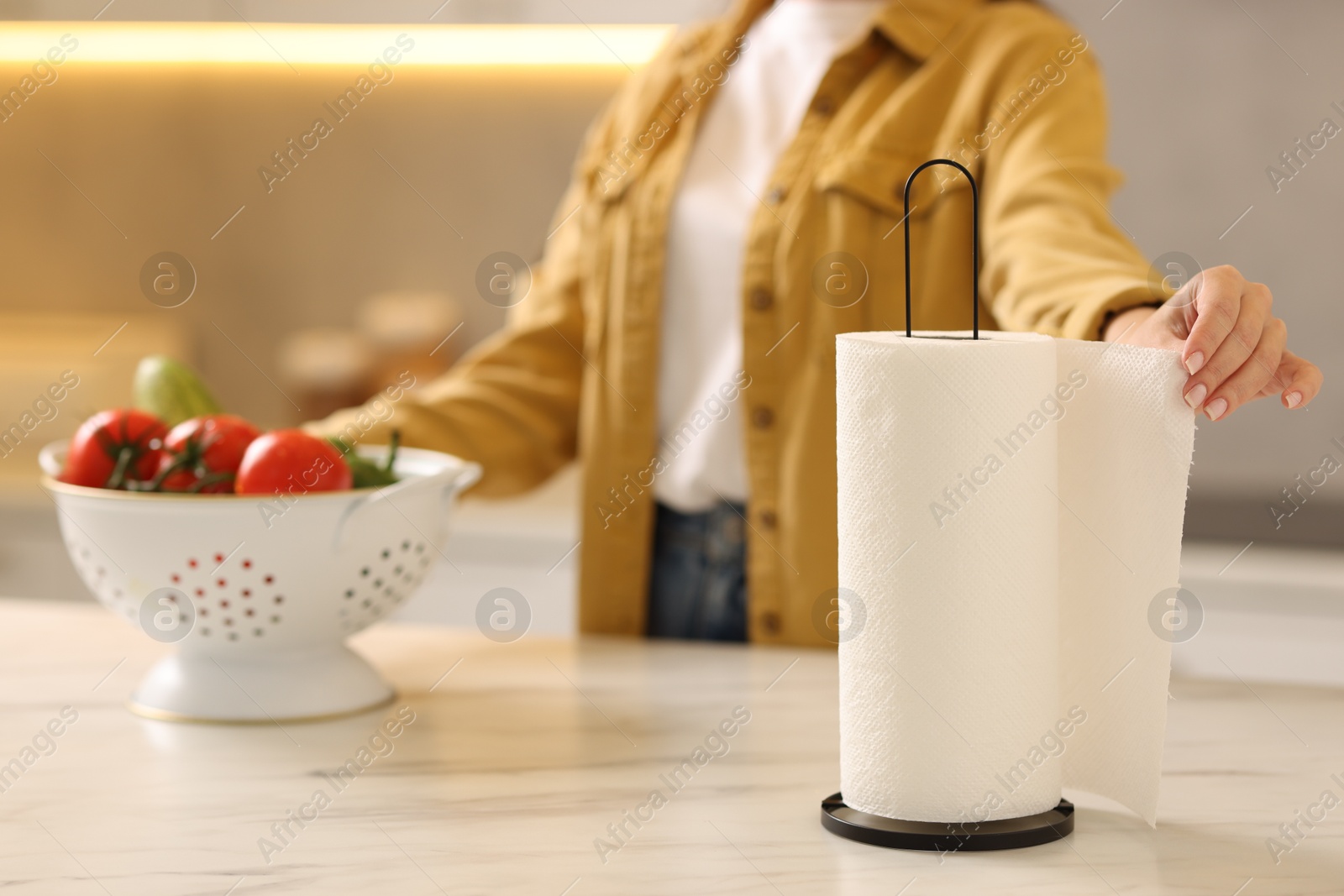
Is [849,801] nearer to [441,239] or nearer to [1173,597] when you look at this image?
[1173,597]

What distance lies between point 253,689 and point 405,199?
169cm

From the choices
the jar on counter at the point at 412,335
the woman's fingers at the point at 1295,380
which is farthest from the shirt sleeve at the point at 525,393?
the jar on counter at the point at 412,335

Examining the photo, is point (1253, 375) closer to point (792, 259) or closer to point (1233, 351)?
point (1233, 351)

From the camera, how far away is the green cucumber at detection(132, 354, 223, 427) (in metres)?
0.98

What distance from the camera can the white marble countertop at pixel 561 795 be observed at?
596mm

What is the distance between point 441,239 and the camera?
240 centimetres

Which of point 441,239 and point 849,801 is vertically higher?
point 441,239

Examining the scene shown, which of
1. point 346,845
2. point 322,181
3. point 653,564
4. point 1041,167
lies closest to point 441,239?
point 322,181

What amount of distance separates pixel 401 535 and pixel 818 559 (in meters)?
0.46

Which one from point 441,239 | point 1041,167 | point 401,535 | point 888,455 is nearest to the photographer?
point 888,455

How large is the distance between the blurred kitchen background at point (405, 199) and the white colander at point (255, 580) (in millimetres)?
1188

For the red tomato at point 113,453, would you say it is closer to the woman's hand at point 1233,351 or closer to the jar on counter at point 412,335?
the woman's hand at point 1233,351

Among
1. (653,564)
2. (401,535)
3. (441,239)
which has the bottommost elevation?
(653,564)

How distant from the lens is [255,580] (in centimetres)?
81
